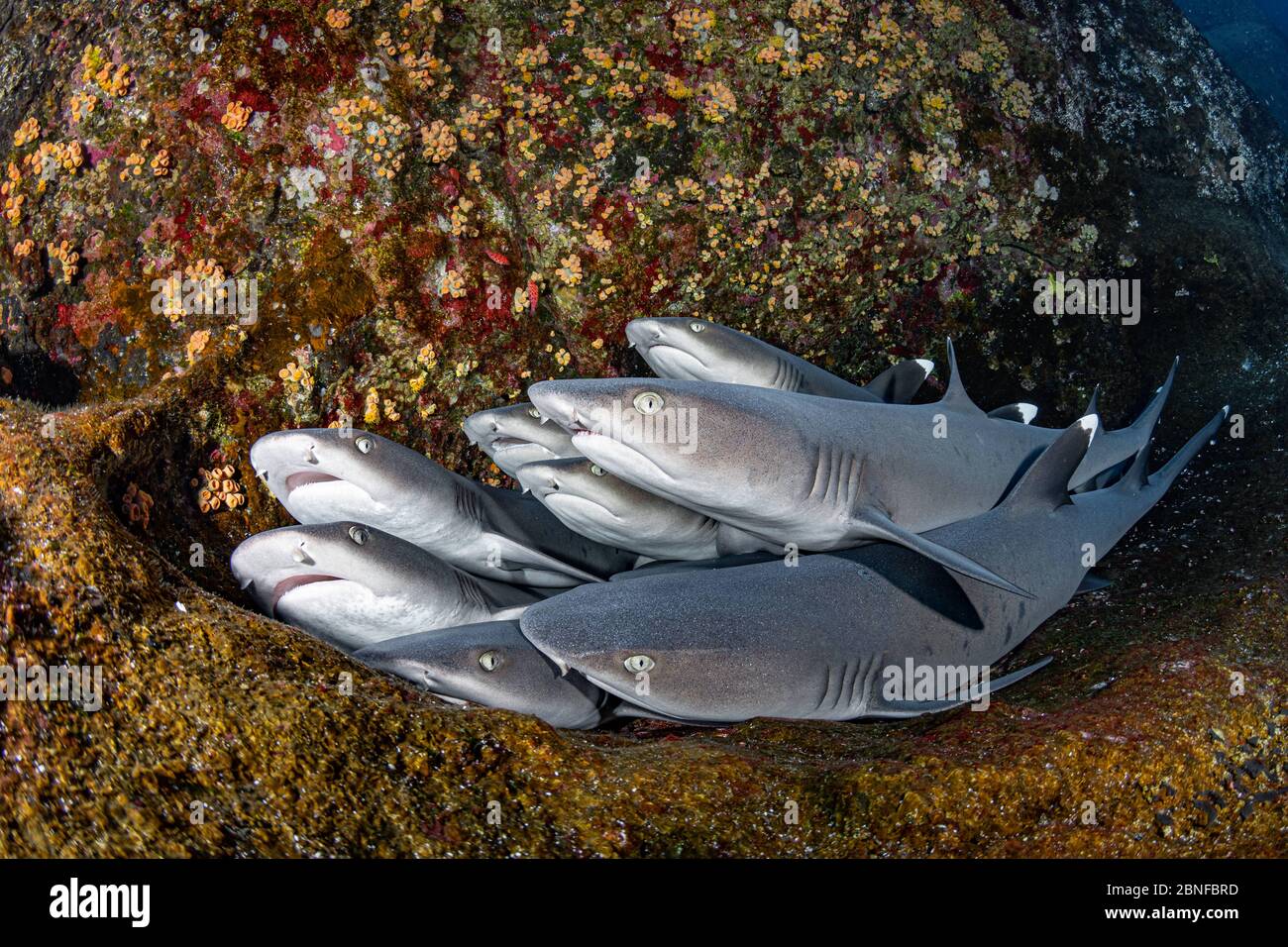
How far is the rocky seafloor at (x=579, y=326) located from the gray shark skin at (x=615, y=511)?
0.93 metres

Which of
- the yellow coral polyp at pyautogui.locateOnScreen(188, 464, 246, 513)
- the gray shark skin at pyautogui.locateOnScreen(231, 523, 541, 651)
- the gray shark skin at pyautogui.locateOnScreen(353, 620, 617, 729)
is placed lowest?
the gray shark skin at pyautogui.locateOnScreen(353, 620, 617, 729)

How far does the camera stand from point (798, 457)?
3.32m

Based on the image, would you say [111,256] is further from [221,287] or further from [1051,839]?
[1051,839]

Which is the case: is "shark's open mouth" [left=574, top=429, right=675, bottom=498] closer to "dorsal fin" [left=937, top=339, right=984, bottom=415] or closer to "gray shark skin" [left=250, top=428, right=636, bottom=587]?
"gray shark skin" [left=250, top=428, right=636, bottom=587]

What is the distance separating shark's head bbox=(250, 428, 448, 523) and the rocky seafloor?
34cm

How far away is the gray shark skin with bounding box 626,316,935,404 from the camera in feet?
13.5

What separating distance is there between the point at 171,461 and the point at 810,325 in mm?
3477

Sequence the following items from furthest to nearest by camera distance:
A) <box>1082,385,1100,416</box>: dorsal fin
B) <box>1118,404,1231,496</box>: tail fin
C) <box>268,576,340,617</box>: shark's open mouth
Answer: <box>1082,385,1100,416</box>: dorsal fin, <box>1118,404,1231,496</box>: tail fin, <box>268,576,340,617</box>: shark's open mouth

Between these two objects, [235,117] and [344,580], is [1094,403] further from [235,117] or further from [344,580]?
[235,117]

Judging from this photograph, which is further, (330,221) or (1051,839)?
(330,221)

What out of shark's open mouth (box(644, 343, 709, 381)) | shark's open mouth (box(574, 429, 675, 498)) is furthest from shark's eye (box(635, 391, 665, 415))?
shark's open mouth (box(644, 343, 709, 381))

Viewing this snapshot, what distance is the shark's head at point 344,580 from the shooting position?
10.8 feet
